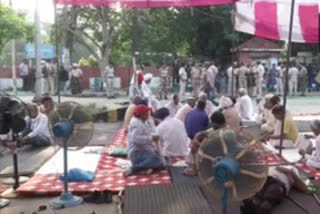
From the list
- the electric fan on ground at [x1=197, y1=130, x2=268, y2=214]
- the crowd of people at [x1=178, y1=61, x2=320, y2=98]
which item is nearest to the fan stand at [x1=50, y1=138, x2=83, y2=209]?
the electric fan on ground at [x1=197, y1=130, x2=268, y2=214]

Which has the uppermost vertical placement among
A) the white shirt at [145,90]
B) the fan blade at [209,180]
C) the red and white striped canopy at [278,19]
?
the red and white striped canopy at [278,19]

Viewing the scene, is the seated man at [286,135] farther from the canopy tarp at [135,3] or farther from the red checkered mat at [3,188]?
the red checkered mat at [3,188]

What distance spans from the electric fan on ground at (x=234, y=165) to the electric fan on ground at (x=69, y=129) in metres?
2.12

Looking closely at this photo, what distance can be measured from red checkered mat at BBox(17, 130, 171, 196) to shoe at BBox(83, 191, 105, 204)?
0.93 feet

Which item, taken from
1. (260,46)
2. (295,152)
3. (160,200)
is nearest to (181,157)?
(295,152)

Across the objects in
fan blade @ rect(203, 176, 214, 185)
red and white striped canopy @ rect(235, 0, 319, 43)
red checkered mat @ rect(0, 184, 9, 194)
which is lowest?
red checkered mat @ rect(0, 184, 9, 194)

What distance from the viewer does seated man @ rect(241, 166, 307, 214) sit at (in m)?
4.78

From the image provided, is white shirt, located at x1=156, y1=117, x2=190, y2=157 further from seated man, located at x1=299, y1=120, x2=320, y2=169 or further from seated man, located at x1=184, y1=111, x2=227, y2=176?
seated man, located at x1=299, y1=120, x2=320, y2=169

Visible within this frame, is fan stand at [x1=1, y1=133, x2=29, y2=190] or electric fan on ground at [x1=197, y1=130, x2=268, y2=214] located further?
fan stand at [x1=1, y1=133, x2=29, y2=190]

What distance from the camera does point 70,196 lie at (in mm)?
5566

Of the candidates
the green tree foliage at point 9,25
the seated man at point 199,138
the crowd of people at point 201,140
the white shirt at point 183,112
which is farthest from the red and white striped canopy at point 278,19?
the green tree foliage at point 9,25

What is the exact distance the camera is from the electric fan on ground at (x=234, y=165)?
3.75 meters

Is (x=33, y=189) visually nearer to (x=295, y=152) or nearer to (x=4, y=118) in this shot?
(x=4, y=118)

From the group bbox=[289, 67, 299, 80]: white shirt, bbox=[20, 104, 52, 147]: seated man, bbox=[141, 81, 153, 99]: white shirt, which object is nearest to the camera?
bbox=[20, 104, 52, 147]: seated man
